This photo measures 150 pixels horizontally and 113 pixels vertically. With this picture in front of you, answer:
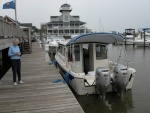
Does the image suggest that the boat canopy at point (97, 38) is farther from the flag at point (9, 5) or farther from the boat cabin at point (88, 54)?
the flag at point (9, 5)

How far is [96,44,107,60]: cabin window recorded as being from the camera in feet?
41.7

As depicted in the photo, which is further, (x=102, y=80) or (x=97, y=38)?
(x=97, y=38)

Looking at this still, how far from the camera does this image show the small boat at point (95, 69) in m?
9.76

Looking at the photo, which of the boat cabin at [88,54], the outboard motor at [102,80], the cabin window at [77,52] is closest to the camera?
the outboard motor at [102,80]

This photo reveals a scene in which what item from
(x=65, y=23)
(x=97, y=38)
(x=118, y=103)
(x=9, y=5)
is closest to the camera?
(x=118, y=103)

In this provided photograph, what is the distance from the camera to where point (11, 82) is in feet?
32.2

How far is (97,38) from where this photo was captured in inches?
468

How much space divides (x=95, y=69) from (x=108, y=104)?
283 cm

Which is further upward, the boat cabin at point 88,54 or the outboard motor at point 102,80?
the boat cabin at point 88,54

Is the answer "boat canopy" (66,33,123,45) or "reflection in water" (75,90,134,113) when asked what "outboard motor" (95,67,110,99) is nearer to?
"reflection in water" (75,90,134,113)

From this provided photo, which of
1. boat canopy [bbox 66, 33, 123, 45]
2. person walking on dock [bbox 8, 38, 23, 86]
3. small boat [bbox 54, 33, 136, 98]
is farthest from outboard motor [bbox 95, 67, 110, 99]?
person walking on dock [bbox 8, 38, 23, 86]

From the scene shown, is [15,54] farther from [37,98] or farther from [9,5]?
[9,5]

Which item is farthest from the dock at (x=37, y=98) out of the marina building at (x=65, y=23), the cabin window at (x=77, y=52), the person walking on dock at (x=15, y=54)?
the marina building at (x=65, y=23)

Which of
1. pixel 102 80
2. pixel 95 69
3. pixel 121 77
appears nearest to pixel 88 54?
pixel 95 69
